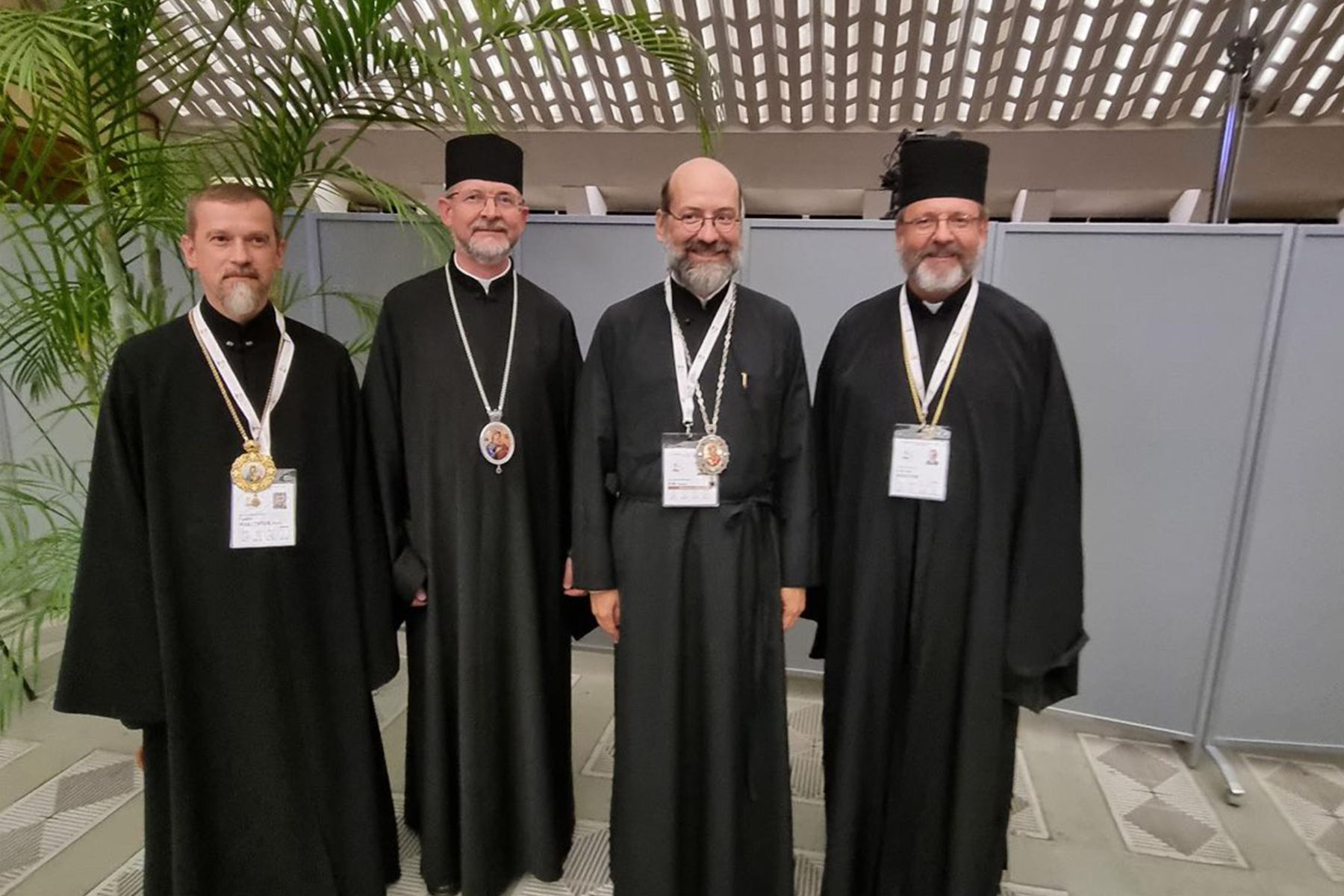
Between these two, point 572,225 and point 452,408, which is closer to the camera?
point 452,408

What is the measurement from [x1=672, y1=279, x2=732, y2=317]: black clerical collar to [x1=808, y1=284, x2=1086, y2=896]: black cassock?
1.17 ft

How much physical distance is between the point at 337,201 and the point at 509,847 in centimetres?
380

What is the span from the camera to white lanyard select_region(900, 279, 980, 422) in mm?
1660

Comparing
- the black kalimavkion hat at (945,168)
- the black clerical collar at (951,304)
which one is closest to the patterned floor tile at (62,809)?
the black clerical collar at (951,304)

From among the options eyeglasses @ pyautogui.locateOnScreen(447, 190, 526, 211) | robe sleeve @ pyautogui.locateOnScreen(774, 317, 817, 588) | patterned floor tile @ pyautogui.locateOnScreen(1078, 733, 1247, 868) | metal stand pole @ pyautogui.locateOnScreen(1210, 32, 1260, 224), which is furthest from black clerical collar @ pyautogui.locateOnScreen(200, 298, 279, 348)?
metal stand pole @ pyautogui.locateOnScreen(1210, 32, 1260, 224)

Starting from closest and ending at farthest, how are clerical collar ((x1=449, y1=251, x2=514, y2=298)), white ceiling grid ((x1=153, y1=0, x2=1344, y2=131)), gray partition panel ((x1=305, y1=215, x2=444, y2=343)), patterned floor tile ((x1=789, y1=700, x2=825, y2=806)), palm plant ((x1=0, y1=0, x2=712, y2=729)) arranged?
palm plant ((x1=0, y1=0, x2=712, y2=729)), clerical collar ((x1=449, y1=251, x2=514, y2=298)), patterned floor tile ((x1=789, y1=700, x2=825, y2=806)), gray partition panel ((x1=305, y1=215, x2=444, y2=343)), white ceiling grid ((x1=153, y1=0, x2=1344, y2=131))

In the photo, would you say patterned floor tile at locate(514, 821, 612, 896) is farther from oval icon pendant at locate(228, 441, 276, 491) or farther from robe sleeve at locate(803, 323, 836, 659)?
oval icon pendant at locate(228, 441, 276, 491)

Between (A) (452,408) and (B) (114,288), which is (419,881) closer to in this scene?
(A) (452,408)

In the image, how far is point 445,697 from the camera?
1.84 m

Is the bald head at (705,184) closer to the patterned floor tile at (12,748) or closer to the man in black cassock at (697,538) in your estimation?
the man in black cassock at (697,538)

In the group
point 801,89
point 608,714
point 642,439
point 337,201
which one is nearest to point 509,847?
point 608,714

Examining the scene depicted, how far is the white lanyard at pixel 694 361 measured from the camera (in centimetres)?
165

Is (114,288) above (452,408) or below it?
above

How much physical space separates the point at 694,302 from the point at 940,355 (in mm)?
595
